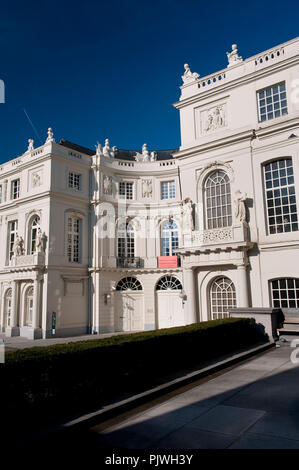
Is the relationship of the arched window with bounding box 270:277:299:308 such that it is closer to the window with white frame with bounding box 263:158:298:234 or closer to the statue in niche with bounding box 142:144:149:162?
the window with white frame with bounding box 263:158:298:234

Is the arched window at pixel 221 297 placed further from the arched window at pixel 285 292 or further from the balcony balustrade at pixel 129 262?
the balcony balustrade at pixel 129 262

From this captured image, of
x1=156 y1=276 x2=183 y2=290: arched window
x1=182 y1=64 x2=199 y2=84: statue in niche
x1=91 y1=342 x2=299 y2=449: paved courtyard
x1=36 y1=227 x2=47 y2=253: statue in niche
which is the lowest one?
x1=91 y1=342 x2=299 y2=449: paved courtyard

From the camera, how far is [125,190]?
2658 cm

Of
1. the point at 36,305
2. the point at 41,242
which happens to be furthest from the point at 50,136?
the point at 36,305

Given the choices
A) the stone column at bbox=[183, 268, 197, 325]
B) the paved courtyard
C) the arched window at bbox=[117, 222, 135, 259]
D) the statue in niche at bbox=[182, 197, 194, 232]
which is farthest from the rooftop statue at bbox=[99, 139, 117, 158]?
the paved courtyard

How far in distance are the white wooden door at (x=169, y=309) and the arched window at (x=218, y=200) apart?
24.7 feet

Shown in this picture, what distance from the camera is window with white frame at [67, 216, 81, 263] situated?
78.7 ft

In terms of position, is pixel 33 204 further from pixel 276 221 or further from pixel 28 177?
pixel 276 221

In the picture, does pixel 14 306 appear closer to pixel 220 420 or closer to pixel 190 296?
pixel 190 296

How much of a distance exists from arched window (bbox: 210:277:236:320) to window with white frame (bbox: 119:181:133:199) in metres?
11.3

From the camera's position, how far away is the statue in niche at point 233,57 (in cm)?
1905

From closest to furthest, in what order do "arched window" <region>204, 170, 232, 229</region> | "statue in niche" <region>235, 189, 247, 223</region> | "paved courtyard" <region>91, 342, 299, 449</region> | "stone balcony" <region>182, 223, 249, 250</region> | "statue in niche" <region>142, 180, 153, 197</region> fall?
1. "paved courtyard" <region>91, 342, 299, 449</region>
2. "stone balcony" <region>182, 223, 249, 250</region>
3. "statue in niche" <region>235, 189, 247, 223</region>
4. "arched window" <region>204, 170, 232, 229</region>
5. "statue in niche" <region>142, 180, 153, 197</region>

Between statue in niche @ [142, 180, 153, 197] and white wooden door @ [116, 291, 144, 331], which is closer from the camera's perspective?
white wooden door @ [116, 291, 144, 331]

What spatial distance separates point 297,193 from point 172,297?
11706mm
